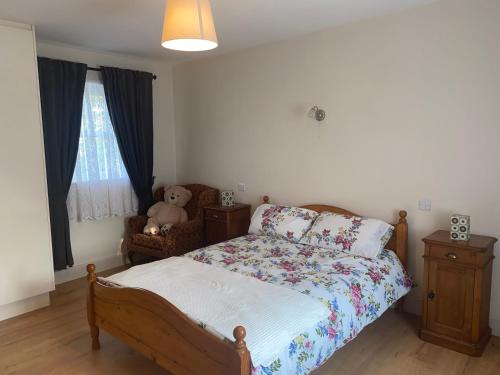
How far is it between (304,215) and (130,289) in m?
1.81

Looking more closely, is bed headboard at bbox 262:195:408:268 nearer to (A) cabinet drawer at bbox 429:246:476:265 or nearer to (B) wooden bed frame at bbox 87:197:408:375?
(A) cabinet drawer at bbox 429:246:476:265

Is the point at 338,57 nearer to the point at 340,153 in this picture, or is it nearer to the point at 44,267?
the point at 340,153

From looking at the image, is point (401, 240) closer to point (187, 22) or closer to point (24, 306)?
point (187, 22)

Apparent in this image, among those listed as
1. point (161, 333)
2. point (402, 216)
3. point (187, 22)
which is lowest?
point (161, 333)

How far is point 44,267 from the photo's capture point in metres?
3.42

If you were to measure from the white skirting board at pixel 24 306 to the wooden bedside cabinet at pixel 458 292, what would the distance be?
10.6 ft

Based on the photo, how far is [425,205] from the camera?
3.09 metres

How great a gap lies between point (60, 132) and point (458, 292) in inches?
146

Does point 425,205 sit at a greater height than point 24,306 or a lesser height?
greater

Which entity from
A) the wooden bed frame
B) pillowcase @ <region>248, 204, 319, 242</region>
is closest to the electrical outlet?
pillowcase @ <region>248, 204, 319, 242</region>

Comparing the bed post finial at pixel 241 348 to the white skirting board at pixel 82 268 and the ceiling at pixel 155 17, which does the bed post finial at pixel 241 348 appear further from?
the white skirting board at pixel 82 268

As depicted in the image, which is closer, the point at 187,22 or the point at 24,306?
the point at 187,22

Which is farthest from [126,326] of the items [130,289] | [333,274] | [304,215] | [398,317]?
[398,317]

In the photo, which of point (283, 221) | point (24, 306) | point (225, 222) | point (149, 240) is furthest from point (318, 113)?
point (24, 306)
